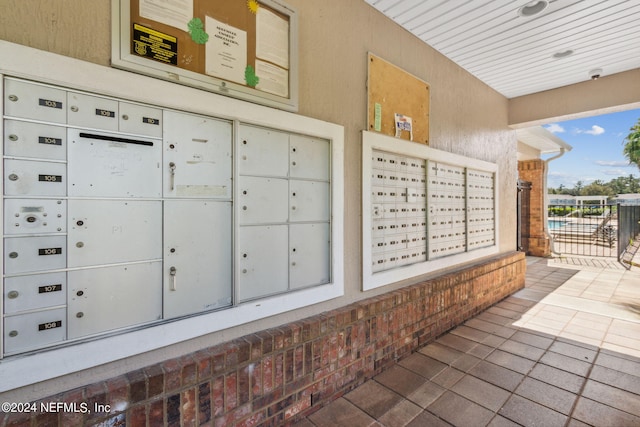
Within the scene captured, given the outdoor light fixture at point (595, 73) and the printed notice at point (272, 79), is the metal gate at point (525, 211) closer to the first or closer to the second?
the outdoor light fixture at point (595, 73)

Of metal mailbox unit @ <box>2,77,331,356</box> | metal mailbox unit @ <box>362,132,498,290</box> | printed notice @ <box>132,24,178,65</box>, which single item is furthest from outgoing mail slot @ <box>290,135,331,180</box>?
printed notice @ <box>132,24,178,65</box>

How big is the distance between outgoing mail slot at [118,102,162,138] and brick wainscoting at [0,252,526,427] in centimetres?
117

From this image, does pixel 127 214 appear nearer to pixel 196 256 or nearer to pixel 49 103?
pixel 196 256

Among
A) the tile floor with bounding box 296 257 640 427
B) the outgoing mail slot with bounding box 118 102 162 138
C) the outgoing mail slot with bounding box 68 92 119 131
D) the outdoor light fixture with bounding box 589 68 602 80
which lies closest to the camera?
the outgoing mail slot with bounding box 68 92 119 131

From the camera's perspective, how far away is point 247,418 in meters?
1.75

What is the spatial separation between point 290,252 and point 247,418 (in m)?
1.01

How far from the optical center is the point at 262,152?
1.91 metres

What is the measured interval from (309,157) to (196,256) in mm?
1022

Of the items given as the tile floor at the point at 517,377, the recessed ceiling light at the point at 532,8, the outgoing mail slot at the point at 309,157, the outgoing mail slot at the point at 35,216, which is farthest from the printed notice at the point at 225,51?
the recessed ceiling light at the point at 532,8

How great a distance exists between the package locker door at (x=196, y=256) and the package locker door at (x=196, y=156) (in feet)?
0.23

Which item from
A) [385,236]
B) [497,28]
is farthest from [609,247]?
[385,236]

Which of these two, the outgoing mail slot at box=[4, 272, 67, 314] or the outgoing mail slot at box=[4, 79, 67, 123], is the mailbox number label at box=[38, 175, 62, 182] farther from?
the outgoing mail slot at box=[4, 272, 67, 314]

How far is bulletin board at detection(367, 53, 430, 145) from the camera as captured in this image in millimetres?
2605

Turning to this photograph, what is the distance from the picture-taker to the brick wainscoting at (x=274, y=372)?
53.3 inches
